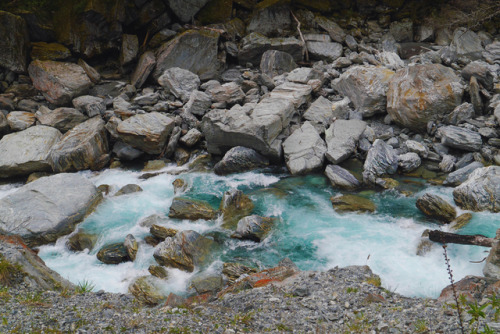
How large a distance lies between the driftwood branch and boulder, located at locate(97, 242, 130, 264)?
7.46 meters

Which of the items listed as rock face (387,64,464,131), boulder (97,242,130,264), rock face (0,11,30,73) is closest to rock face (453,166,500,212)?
rock face (387,64,464,131)

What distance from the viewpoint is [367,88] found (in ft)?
47.8

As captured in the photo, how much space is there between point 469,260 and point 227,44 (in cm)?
1583

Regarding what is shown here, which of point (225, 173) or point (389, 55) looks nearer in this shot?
point (225, 173)

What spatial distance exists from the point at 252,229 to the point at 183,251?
1926mm

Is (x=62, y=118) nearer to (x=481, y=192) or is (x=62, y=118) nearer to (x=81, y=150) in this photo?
(x=81, y=150)

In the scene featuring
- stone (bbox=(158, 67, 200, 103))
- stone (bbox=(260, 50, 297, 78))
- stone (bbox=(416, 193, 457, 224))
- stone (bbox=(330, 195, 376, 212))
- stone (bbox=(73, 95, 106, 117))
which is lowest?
stone (bbox=(330, 195, 376, 212))

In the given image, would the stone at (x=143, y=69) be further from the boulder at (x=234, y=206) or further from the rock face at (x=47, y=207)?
the boulder at (x=234, y=206)

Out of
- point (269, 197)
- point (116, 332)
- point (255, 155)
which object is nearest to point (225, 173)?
point (255, 155)

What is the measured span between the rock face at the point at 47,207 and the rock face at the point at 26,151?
248cm

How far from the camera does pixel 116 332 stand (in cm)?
469

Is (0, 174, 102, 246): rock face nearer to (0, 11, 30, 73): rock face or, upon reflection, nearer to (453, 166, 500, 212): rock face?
(0, 11, 30, 73): rock face

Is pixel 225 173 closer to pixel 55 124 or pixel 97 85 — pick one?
pixel 55 124

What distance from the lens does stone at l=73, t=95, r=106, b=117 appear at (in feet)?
51.4
